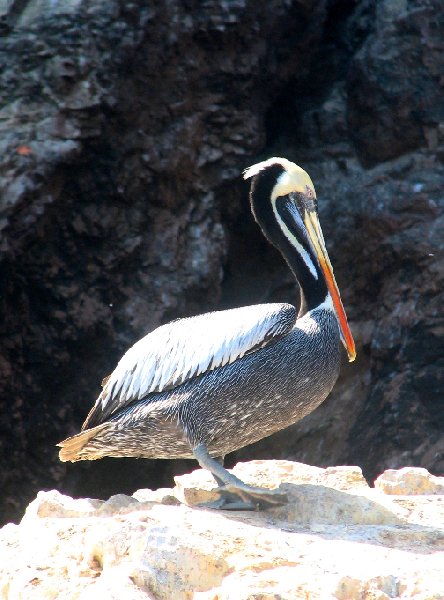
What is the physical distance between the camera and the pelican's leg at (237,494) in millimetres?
3920

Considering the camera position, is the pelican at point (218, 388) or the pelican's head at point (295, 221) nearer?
the pelican at point (218, 388)

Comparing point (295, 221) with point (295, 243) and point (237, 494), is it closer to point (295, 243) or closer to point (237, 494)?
point (295, 243)

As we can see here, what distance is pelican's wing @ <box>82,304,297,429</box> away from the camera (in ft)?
13.8

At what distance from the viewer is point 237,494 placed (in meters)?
3.99

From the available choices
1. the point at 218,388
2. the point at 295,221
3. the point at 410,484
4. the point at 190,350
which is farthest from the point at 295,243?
the point at 410,484

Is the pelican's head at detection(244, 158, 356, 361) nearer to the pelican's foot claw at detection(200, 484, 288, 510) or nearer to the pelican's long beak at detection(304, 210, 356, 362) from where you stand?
the pelican's long beak at detection(304, 210, 356, 362)

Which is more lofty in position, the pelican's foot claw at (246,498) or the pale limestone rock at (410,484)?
the pelican's foot claw at (246,498)

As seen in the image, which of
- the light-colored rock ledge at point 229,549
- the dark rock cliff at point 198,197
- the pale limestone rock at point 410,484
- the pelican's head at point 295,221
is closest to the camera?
the light-colored rock ledge at point 229,549

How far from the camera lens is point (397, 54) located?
6598 millimetres

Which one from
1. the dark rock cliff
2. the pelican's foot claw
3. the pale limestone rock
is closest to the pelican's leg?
the pelican's foot claw

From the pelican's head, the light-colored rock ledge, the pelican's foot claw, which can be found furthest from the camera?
the pelican's head

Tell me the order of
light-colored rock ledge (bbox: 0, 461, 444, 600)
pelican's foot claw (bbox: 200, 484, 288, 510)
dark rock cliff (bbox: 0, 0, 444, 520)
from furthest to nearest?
dark rock cliff (bbox: 0, 0, 444, 520) < pelican's foot claw (bbox: 200, 484, 288, 510) < light-colored rock ledge (bbox: 0, 461, 444, 600)

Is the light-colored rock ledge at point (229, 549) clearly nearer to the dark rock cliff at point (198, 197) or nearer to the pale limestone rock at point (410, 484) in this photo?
the pale limestone rock at point (410, 484)

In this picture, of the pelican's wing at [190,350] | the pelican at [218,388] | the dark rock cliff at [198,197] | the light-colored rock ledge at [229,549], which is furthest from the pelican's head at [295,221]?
the dark rock cliff at [198,197]
